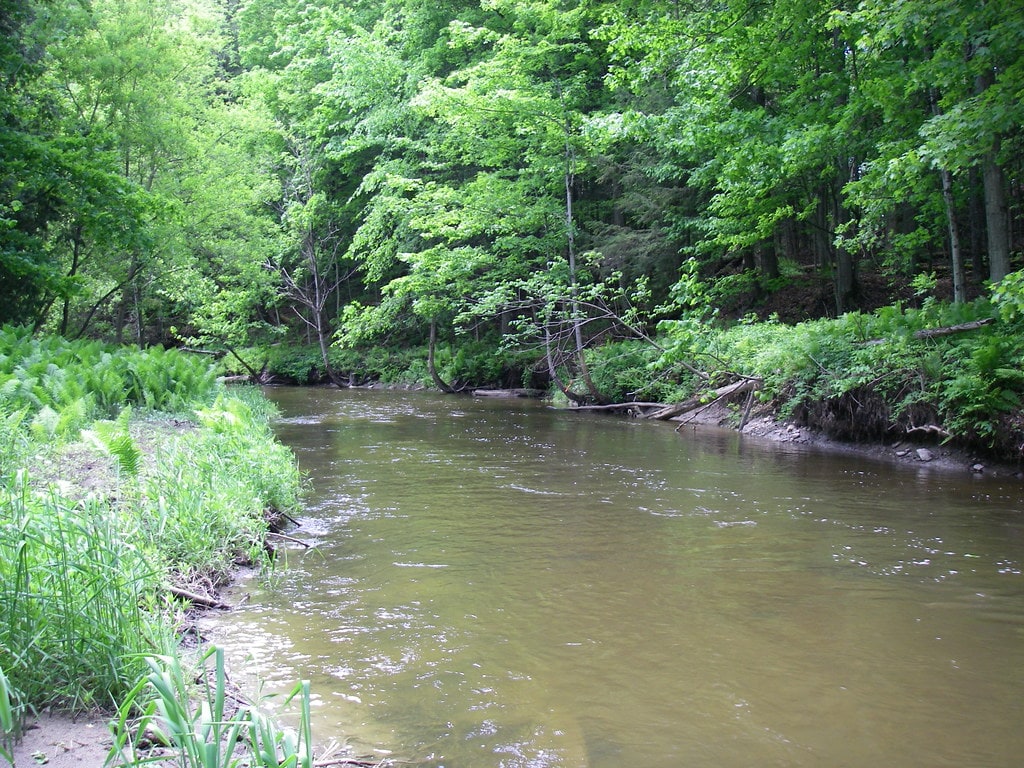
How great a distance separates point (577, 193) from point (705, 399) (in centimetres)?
1053

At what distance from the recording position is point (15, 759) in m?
2.56

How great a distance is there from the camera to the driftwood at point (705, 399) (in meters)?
13.8

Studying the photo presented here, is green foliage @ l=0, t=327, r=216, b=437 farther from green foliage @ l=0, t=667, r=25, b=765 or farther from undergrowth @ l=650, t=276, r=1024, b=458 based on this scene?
undergrowth @ l=650, t=276, r=1024, b=458

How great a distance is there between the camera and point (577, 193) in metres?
23.2

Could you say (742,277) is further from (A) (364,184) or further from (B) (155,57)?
(B) (155,57)

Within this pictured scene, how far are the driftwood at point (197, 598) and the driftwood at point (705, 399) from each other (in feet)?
34.7

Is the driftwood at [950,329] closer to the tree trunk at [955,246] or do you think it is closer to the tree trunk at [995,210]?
the tree trunk at [995,210]

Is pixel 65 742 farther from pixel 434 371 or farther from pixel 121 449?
pixel 434 371

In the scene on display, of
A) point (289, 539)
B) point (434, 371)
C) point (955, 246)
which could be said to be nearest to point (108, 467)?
point (289, 539)

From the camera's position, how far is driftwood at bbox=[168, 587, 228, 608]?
15.2 ft

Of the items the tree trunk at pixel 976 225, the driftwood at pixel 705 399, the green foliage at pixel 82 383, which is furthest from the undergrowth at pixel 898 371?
the green foliage at pixel 82 383

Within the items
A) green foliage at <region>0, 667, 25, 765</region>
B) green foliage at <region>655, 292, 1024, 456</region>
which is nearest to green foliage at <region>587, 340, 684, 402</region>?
green foliage at <region>655, 292, 1024, 456</region>

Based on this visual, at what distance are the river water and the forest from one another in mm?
3324

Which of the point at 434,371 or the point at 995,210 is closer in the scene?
the point at 995,210
